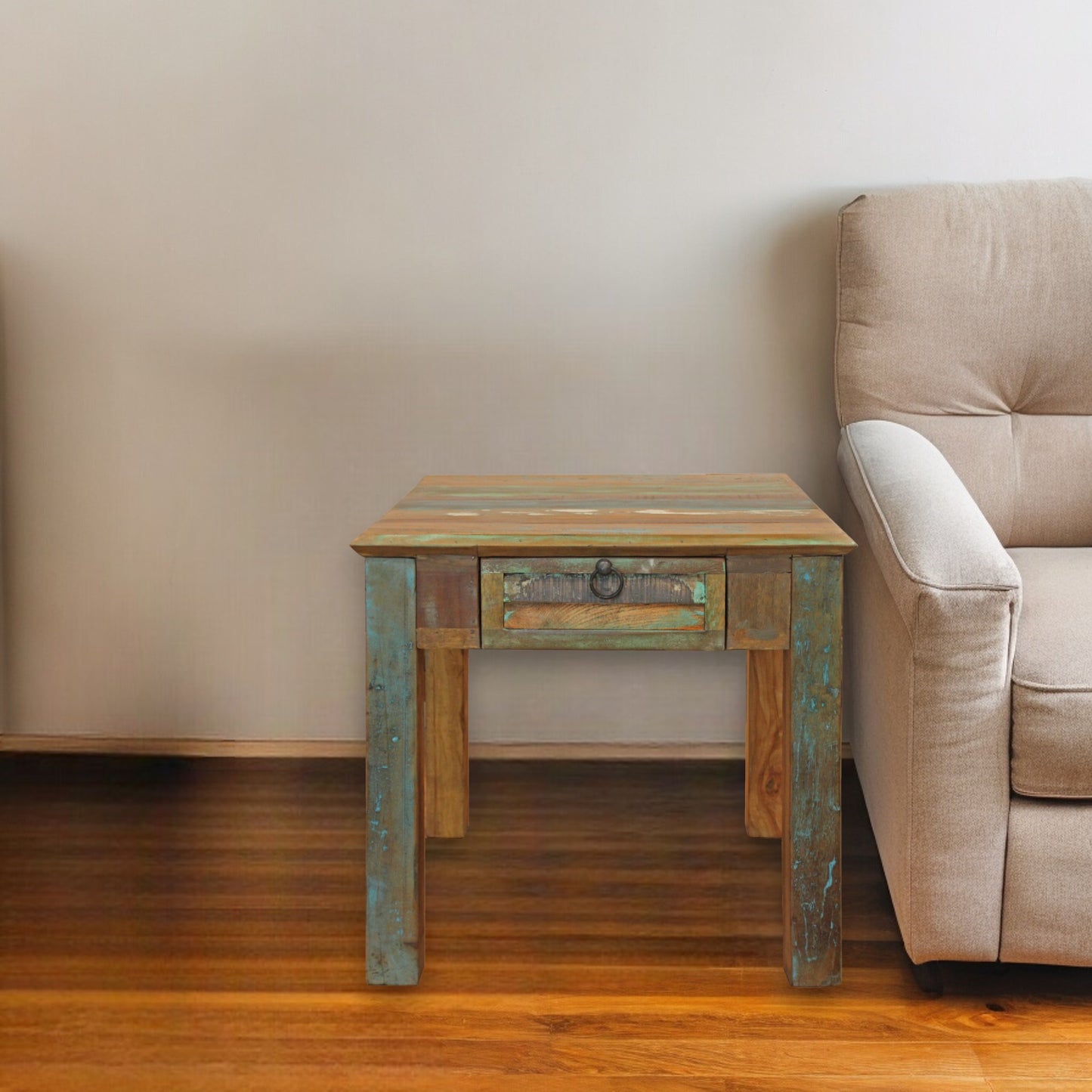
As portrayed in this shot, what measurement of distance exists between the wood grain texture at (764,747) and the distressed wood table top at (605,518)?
10.5 inches

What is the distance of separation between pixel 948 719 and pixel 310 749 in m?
1.14

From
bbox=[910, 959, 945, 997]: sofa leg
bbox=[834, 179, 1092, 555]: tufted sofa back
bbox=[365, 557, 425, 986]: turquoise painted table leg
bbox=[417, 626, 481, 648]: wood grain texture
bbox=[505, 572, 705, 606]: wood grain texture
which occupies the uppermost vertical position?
bbox=[834, 179, 1092, 555]: tufted sofa back

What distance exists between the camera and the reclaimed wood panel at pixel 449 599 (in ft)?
3.87

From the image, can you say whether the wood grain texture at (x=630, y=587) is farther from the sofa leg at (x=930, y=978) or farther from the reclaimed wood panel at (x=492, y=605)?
the sofa leg at (x=930, y=978)

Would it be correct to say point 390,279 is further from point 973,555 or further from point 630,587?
point 973,555

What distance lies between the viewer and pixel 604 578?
1.17m

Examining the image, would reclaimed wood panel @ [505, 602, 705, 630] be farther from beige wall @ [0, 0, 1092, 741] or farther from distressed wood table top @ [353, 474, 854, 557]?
beige wall @ [0, 0, 1092, 741]

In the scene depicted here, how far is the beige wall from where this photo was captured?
176 cm

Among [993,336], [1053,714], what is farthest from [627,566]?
[993,336]

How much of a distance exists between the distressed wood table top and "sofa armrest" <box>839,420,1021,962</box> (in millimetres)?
91

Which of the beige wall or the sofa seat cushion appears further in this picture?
the beige wall

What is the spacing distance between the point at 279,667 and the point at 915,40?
143 cm

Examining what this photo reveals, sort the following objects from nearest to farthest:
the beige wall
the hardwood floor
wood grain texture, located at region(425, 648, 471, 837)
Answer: the hardwood floor
wood grain texture, located at region(425, 648, 471, 837)
the beige wall

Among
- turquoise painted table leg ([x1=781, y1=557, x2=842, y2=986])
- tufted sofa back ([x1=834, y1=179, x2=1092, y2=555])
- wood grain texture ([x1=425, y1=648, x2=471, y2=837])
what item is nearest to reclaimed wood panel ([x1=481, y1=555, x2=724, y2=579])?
turquoise painted table leg ([x1=781, y1=557, x2=842, y2=986])
